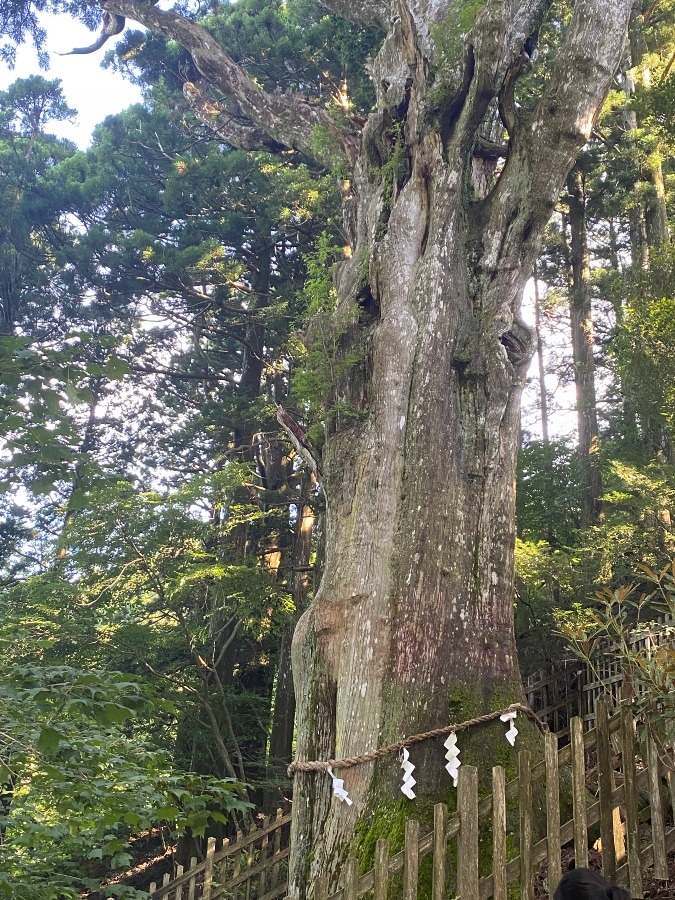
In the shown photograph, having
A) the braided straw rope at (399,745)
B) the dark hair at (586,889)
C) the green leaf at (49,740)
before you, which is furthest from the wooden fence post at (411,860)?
the green leaf at (49,740)

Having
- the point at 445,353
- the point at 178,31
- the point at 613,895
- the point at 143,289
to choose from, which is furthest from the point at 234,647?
the point at 613,895

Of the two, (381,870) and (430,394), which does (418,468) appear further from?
(381,870)

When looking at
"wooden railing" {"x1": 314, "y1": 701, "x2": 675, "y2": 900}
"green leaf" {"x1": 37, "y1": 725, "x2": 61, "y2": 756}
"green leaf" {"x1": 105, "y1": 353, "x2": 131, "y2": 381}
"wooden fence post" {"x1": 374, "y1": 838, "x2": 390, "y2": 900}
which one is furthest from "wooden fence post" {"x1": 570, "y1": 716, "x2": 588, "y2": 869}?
"green leaf" {"x1": 105, "y1": 353, "x2": 131, "y2": 381}

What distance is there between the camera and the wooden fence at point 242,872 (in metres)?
6.65

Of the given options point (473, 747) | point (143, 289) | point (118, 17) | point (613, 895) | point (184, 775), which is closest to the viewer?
point (613, 895)

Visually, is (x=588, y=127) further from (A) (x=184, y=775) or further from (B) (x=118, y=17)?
(B) (x=118, y=17)

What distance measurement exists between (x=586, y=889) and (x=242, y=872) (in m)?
5.63

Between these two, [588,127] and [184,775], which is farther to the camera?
[588,127]

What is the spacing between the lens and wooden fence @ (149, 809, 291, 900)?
262 inches

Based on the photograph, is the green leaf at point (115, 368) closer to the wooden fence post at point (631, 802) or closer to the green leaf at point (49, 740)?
the green leaf at point (49, 740)

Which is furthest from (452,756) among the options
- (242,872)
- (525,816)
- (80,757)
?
(242,872)

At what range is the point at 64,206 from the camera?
44.3 ft

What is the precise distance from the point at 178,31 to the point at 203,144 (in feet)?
15.6

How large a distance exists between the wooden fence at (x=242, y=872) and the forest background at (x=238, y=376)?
1.06 ft
